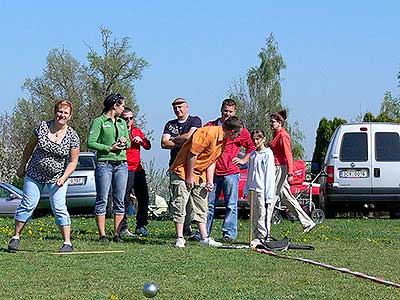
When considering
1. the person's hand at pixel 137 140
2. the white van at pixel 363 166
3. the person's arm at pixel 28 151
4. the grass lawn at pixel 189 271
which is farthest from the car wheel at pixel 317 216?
the person's arm at pixel 28 151

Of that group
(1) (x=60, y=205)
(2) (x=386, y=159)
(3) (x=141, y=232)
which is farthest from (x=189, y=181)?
(2) (x=386, y=159)

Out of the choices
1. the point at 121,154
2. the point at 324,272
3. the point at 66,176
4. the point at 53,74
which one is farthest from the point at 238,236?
the point at 53,74

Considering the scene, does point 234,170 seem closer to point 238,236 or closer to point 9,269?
point 238,236

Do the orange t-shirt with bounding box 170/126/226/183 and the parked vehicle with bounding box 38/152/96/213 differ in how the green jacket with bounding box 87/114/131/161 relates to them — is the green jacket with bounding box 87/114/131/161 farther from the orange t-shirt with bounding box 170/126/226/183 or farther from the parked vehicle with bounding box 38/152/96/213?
the parked vehicle with bounding box 38/152/96/213

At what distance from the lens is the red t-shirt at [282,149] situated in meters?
12.9

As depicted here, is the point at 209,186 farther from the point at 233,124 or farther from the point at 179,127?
the point at 179,127

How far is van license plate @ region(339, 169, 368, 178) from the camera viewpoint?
1953cm

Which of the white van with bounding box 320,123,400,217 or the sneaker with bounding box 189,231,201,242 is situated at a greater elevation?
the white van with bounding box 320,123,400,217

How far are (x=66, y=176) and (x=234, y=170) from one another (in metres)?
2.79

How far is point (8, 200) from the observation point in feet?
79.7

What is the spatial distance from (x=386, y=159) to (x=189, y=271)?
1192 centimetres

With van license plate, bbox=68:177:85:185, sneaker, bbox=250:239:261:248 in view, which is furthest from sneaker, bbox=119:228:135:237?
van license plate, bbox=68:177:85:185

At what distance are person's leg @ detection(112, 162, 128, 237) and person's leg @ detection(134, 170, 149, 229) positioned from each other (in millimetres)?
1143

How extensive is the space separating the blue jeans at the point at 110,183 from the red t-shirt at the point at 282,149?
2.38 metres
